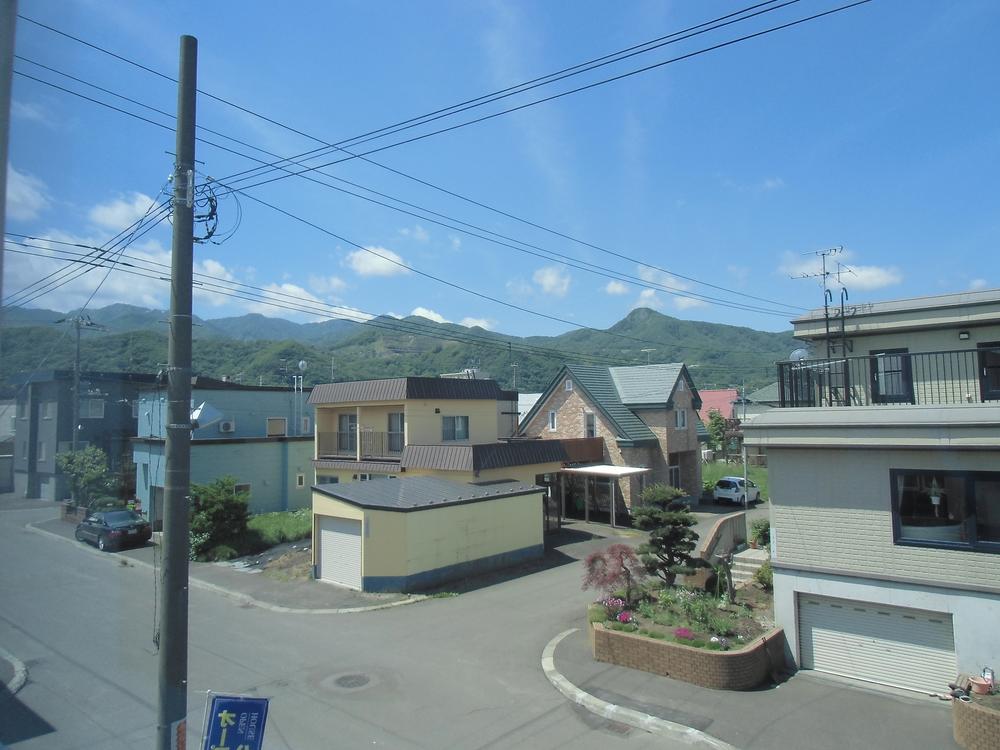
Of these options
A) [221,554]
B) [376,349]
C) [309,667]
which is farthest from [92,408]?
[376,349]

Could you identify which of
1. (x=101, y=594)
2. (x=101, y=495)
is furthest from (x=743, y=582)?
(x=101, y=495)

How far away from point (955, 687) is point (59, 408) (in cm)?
1283

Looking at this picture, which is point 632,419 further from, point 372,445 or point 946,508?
point 946,508

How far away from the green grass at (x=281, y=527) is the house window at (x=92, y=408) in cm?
1150

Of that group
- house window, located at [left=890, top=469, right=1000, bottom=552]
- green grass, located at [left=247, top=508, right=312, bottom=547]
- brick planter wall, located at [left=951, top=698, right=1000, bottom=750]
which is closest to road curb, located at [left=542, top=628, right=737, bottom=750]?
brick planter wall, located at [left=951, top=698, right=1000, bottom=750]

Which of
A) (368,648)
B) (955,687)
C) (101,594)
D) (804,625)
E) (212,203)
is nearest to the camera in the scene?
(212,203)

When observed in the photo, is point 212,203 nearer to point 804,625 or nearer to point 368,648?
point 368,648

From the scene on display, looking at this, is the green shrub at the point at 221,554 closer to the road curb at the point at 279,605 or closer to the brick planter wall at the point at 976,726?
the road curb at the point at 279,605

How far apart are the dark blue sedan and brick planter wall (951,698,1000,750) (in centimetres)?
2343

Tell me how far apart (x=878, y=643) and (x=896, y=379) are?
476cm

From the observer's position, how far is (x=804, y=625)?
10.5 meters

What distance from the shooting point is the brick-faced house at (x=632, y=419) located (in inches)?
1092

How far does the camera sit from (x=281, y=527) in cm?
2323

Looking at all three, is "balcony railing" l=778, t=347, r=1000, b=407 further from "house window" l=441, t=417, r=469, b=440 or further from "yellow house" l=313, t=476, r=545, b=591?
"house window" l=441, t=417, r=469, b=440
